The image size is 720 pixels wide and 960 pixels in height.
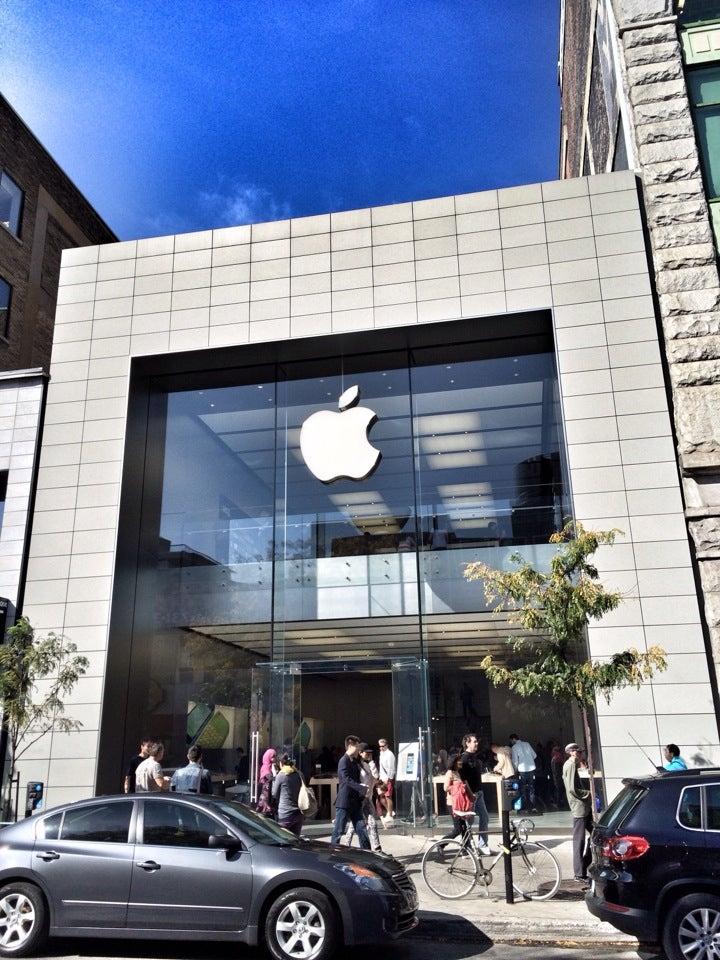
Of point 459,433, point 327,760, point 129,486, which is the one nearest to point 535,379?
point 459,433

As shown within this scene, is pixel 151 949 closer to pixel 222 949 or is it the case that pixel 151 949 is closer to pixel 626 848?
pixel 222 949

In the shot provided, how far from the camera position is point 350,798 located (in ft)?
40.0

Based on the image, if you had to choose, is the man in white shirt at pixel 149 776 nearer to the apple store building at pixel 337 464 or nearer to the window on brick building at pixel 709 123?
the apple store building at pixel 337 464

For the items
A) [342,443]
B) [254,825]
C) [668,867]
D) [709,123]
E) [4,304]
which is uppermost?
[4,304]

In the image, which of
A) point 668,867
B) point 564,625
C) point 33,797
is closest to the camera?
point 668,867

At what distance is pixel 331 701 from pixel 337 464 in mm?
5483

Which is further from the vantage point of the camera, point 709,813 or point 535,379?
point 535,379

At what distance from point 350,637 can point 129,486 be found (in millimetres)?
5918

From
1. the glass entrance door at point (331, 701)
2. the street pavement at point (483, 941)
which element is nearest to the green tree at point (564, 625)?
the street pavement at point (483, 941)

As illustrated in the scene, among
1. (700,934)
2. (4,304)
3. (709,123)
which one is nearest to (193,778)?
(700,934)

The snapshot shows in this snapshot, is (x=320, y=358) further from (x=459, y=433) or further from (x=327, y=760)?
(x=327, y=760)

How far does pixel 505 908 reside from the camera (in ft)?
31.7

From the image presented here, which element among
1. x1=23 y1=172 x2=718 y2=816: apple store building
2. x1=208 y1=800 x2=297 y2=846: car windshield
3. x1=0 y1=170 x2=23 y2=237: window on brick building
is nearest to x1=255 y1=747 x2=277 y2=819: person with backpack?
x1=23 y1=172 x2=718 y2=816: apple store building

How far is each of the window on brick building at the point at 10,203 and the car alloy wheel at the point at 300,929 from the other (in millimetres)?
25421
